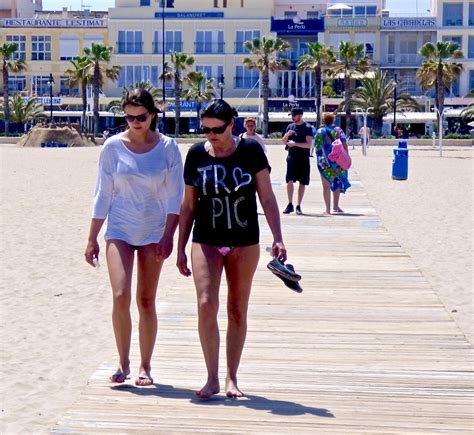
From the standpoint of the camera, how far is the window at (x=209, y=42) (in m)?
86.8

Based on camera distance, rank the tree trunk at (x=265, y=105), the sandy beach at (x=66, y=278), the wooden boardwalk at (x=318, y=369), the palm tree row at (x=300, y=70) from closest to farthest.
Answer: the wooden boardwalk at (x=318, y=369)
the sandy beach at (x=66, y=278)
the palm tree row at (x=300, y=70)
the tree trunk at (x=265, y=105)

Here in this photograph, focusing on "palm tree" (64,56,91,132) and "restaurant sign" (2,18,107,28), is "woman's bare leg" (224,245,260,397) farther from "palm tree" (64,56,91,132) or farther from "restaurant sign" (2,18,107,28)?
"restaurant sign" (2,18,107,28)

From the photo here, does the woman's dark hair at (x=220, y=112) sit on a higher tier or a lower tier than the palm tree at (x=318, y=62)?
lower

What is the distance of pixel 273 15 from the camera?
89500mm

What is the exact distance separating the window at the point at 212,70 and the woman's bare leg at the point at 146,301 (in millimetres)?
80434

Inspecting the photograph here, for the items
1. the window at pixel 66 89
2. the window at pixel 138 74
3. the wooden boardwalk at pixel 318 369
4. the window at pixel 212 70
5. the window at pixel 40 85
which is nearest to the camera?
the wooden boardwalk at pixel 318 369

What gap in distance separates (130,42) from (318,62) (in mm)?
17326

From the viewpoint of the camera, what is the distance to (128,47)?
288 ft

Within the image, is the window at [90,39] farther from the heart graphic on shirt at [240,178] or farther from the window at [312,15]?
the heart graphic on shirt at [240,178]

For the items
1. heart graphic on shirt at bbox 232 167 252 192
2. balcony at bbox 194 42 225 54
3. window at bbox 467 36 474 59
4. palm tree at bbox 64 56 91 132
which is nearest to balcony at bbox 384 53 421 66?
window at bbox 467 36 474 59

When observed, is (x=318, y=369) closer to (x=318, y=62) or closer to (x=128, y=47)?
(x=318, y=62)

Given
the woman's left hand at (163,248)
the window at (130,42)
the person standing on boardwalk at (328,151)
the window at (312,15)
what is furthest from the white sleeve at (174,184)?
the window at (312,15)

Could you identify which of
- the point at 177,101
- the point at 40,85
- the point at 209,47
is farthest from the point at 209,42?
the point at 40,85

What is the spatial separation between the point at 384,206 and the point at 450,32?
68.8 m
